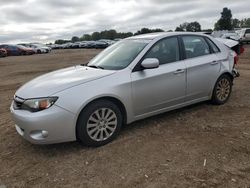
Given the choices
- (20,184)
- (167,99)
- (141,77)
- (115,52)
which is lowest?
(20,184)

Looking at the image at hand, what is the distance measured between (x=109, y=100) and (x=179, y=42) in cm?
192

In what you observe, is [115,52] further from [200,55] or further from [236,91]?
[236,91]

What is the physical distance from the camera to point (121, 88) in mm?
4684

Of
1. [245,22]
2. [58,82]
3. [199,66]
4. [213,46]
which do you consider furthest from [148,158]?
[245,22]

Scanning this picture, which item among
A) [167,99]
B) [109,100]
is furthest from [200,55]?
[109,100]

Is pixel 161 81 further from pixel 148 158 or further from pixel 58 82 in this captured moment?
pixel 58 82

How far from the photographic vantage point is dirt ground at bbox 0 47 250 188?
3643mm

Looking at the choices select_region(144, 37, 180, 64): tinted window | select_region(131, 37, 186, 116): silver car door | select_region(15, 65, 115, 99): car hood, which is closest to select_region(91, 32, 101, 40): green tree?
select_region(144, 37, 180, 64): tinted window

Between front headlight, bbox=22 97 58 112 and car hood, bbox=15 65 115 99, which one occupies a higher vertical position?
car hood, bbox=15 65 115 99

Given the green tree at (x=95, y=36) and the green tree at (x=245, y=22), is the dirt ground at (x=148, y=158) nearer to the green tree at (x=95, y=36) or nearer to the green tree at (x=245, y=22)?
the green tree at (x=95, y=36)

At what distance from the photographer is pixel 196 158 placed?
13.3 feet

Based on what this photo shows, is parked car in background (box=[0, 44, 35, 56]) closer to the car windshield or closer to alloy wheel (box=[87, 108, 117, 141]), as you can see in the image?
the car windshield

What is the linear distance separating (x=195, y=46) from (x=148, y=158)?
2.74 m

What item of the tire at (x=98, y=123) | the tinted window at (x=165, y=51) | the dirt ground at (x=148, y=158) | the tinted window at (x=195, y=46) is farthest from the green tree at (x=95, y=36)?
the tire at (x=98, y=123)
